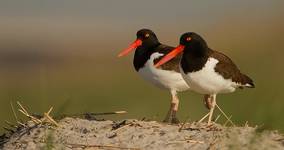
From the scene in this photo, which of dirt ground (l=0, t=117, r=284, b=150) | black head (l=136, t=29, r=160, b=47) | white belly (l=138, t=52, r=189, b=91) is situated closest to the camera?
dirt ground (l=0, t=117, r=284, b=150)

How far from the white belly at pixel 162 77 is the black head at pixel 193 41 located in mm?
517

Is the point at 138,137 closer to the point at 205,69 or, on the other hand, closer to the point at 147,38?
the point at 205,69

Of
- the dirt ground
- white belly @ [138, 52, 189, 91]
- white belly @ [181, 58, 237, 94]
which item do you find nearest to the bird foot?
white belly @ [138, 52, 189, 91]

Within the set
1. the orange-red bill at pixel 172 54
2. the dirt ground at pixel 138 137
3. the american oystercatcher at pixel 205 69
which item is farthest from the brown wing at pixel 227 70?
the dirt ground at pixel 138 137

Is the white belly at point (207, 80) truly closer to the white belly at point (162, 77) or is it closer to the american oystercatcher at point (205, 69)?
the american oystercatcher at point (205, 69)

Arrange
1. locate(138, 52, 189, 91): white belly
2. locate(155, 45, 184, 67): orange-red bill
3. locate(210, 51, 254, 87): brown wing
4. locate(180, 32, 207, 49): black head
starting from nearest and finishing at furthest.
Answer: locate(210, 51, 254, 87): brown wing, locate(180, 32, 207, 49): black head, locate(155, 45, 184, 67): orange-red bill, locate(138, 52, 189, 91): white belly

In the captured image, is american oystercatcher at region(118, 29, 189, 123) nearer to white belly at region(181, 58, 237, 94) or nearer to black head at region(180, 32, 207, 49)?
black head at region(180, 32, 207, 49)

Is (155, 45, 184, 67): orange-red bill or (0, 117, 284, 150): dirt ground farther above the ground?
(155, 45, 184, 67): orange-red bill

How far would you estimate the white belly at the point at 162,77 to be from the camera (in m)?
14.1

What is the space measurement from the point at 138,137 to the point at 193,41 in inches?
77.2

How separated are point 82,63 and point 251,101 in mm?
13775

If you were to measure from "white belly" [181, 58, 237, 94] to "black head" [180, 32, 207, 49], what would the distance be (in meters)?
0.25

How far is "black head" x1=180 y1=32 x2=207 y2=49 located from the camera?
13492mm

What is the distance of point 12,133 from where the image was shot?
514 inches
